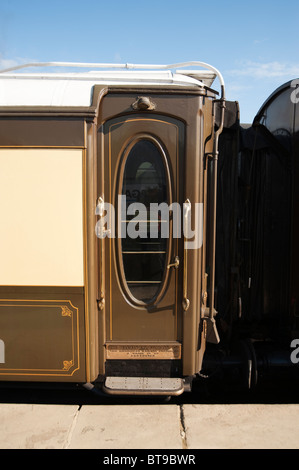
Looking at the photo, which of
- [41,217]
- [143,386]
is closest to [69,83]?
[41,217]

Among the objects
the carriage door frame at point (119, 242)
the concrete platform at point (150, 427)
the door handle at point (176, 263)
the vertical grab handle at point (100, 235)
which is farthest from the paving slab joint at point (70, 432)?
the door handle at point (176, 263)

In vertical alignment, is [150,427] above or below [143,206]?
below

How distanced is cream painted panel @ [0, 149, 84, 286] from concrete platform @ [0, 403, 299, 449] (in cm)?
106

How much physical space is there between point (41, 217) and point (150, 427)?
1880 millimetres

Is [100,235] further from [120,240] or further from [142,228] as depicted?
[142,228]

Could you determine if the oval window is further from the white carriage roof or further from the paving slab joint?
the paving slab joint

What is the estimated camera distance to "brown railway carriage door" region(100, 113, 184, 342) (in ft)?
10.4

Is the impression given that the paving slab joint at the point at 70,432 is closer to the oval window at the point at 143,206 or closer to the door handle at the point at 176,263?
the oval window at the point at 143,206

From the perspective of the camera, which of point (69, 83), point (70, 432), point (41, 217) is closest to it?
point (70, 432)

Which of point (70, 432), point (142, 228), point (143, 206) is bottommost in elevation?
point (70, 432)

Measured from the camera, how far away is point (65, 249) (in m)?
3.13

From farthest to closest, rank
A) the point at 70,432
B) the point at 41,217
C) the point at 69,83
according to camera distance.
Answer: the point at 69,83 → the point at 41,217 → the point at 70,432

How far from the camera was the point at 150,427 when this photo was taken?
2814 mm

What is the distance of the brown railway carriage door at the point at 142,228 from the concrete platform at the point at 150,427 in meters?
0.62
